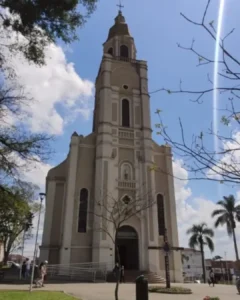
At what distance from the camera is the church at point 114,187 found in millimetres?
27688

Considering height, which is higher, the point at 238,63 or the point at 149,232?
the point at 149,232

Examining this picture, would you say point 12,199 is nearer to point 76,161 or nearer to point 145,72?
point 76,161

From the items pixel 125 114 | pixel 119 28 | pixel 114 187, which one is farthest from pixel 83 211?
pixel 119 28

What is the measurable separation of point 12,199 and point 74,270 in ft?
46.9

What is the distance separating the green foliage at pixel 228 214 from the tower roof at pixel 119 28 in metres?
25.3

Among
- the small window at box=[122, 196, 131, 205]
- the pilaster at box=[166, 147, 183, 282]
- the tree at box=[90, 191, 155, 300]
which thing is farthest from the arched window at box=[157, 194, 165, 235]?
the small window at box=[122, 196, 131, 205]

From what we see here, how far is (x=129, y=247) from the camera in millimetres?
30047

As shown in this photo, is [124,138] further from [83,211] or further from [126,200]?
[83,211]

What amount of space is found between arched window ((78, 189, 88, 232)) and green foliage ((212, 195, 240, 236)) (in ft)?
68.5

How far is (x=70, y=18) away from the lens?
10.2 meters

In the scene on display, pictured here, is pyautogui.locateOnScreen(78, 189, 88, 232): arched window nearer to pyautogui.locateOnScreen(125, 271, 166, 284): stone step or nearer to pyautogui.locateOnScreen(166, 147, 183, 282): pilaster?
pyautogui.locateOnScreen(125, 271, 166, 284): stone step

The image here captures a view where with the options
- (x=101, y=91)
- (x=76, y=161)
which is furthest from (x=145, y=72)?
(x=76, y=161)

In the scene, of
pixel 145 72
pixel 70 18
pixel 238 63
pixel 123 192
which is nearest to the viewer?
pixel 238 63

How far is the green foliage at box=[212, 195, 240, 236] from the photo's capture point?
41781 mm
